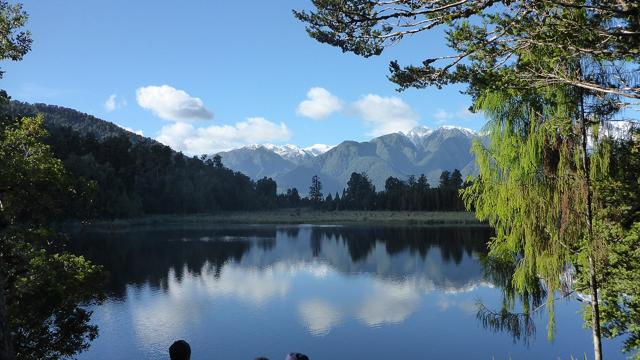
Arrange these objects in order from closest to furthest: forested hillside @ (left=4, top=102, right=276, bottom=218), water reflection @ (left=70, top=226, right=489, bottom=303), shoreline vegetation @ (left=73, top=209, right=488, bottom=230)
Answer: water reflection @ (left=70, top=226, right=489, bottom=303) < forested hillside @ (left=4, top=102, right=276, bottom=218) < shoreline vegetation @ (left=73, top=209, right=488, bottom=230)

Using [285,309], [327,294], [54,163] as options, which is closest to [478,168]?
[54,163]

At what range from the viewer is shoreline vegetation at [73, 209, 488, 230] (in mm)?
126625

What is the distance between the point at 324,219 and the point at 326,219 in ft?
3.31

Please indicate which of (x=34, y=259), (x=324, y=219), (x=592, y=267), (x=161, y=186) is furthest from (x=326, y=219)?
(x=592, y=267)

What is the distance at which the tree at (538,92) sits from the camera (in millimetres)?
7707

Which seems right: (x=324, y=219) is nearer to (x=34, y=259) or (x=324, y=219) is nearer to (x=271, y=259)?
(x=271, y=259)

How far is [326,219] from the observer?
163875mm

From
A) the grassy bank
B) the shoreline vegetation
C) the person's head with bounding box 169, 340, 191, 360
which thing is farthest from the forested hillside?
the person's head with bounding box 169, 340, 191, 360

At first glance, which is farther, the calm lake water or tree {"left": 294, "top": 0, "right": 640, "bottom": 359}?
the calm lake water

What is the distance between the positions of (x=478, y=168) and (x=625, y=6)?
10.1 metres

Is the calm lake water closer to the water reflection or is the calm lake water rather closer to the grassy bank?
the water reflection

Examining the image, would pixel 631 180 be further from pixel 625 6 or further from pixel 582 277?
pixel 625 6

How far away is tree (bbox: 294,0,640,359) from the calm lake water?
165 inches

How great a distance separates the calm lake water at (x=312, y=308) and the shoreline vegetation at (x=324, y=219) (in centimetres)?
5573
